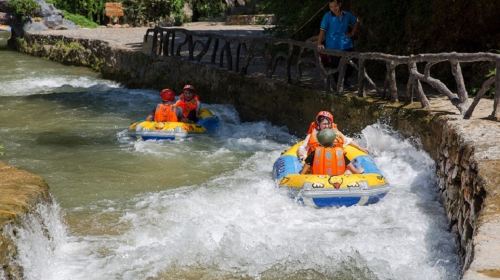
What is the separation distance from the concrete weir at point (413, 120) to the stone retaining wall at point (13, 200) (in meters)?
0.16

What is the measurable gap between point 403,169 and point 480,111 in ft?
4.11

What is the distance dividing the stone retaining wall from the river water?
0.39ft

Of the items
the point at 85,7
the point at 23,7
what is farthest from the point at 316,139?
the point at 85,7

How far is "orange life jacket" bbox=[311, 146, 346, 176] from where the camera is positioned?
792 centimetres

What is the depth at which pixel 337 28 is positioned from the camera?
1067cm

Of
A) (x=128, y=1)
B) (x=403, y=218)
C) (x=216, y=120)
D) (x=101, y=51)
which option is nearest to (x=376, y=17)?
(x=216, y=120)

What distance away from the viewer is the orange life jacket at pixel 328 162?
26.0 ft

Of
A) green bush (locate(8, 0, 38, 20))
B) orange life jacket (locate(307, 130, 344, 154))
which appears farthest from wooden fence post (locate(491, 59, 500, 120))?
green bush (locate(8, 0, 38, 20))

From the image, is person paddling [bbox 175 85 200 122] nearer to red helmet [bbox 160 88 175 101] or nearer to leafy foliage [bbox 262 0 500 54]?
red helmet [bbox 160 88 175 101]

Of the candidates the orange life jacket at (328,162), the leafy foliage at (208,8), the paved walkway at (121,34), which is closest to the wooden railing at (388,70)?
the orange life jacket at (328,162)

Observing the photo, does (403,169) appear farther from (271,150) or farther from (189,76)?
(189,76)

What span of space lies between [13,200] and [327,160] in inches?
150

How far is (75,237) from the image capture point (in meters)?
6.86

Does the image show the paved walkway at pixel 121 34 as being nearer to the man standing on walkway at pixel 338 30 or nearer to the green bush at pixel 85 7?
the green bush at pixel 85 7
